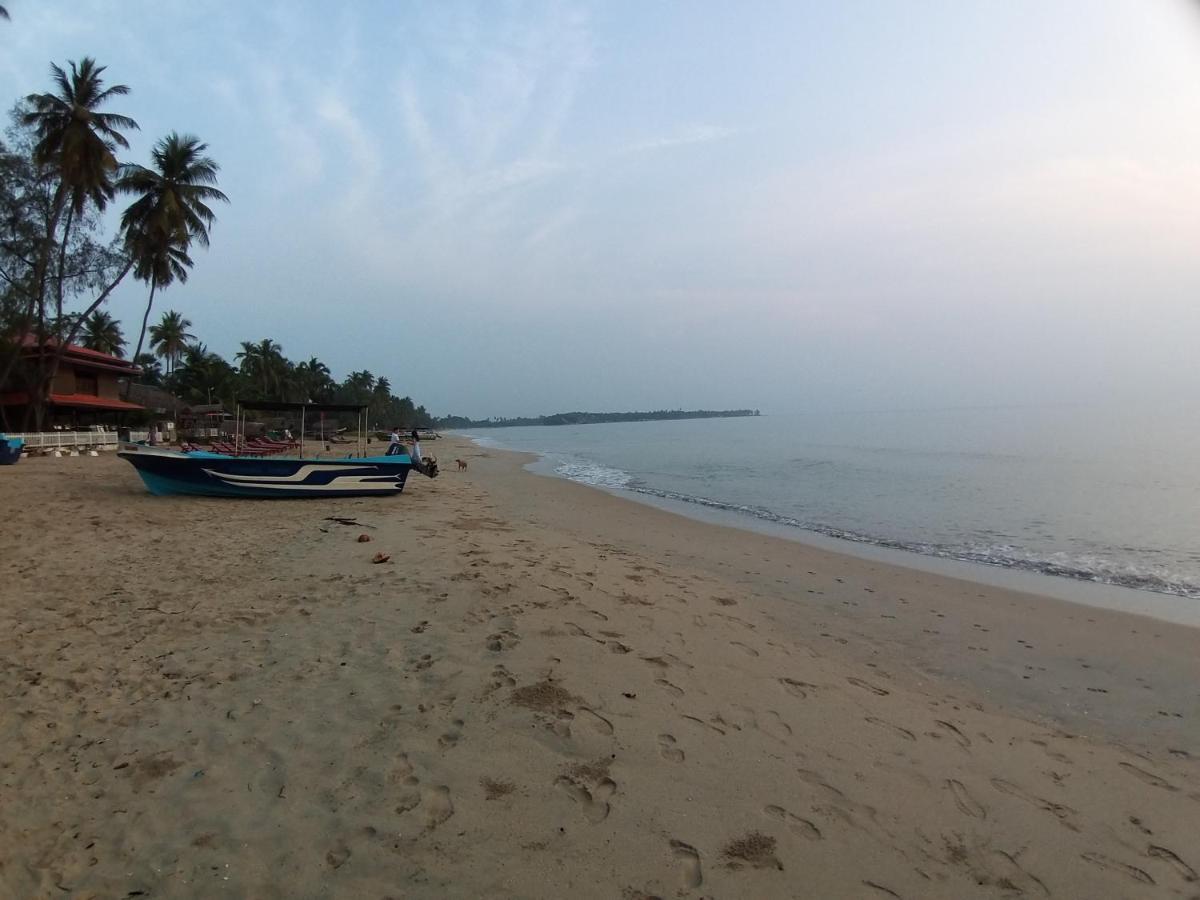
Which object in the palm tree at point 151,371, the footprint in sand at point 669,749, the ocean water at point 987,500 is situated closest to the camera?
the footprint in sand at point 669,749

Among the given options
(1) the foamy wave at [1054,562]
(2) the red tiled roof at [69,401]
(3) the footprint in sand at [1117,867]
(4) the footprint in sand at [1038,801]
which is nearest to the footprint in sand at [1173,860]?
(3) the footprint in sand at [1117,867]

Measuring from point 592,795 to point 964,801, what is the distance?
1.82 m

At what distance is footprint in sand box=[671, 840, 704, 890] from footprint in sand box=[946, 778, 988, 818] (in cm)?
141

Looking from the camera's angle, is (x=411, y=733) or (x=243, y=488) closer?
(x=411, y=733)

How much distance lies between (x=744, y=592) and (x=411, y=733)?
15.8 feet

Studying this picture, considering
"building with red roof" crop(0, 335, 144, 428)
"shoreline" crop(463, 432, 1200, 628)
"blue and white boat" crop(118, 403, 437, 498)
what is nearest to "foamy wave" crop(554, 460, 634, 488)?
"shoreline" crop(463, 432, 1200, 628)

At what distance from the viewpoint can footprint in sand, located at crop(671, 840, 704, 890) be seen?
2428 mm

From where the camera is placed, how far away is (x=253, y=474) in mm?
12688

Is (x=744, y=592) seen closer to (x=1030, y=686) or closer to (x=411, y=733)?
(x=1030, y=686)

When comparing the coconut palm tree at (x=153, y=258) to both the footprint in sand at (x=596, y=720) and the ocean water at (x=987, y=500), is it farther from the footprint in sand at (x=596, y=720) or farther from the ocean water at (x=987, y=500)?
the footprint in sand at (x=596, y=720)

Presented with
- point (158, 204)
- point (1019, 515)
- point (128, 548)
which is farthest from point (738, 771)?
point (158, 204)

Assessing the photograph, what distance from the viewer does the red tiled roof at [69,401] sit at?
27.9m

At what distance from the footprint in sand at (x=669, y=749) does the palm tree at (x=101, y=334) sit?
57350 mm

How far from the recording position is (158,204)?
27.8 m
